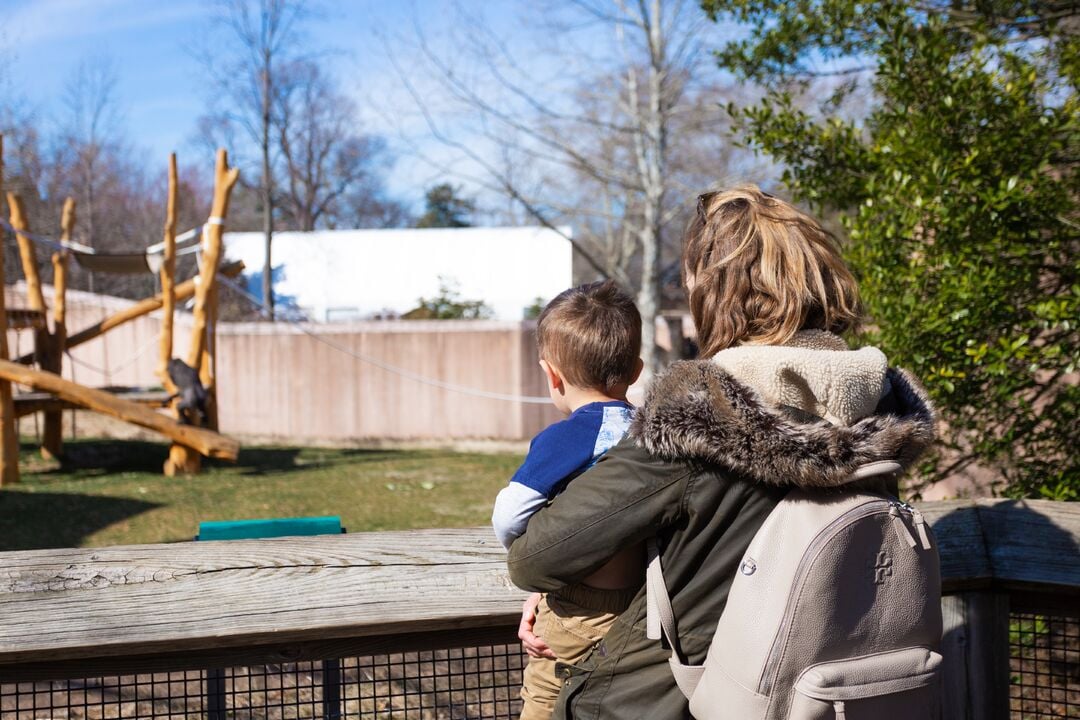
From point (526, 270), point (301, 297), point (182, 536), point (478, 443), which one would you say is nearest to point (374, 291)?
point (301, 297)

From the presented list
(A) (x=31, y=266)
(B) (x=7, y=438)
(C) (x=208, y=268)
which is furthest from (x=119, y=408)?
(A) (x=31, y=266)

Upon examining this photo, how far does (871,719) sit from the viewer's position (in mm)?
1499

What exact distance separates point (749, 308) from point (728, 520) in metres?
0.37

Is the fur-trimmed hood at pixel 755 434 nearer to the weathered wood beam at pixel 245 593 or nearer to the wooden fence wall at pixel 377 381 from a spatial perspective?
the weathered wood beam at pixel 245 593

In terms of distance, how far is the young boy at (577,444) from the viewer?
175 cm

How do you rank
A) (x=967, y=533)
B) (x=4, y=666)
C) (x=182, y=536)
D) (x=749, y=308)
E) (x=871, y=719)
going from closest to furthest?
(x=871, y=719) < (x=749, y=308) < (x=4, y=666) < (x=967, y=533) < (x=182, y=536)

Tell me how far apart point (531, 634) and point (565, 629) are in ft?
0.37

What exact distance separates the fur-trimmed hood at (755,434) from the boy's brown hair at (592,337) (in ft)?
1.32

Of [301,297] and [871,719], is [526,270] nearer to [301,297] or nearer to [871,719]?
[301,297]

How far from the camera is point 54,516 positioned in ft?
28.4

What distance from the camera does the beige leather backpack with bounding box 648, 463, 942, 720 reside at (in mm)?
1453

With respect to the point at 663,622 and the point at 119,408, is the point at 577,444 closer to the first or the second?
the point at 663,622

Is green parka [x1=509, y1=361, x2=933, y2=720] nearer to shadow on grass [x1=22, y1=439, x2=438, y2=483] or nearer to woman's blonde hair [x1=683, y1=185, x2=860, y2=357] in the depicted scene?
woman's blonde hair [x1=683, y1=185, x2=860, y2=357]

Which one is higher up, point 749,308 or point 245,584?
point 749,308
